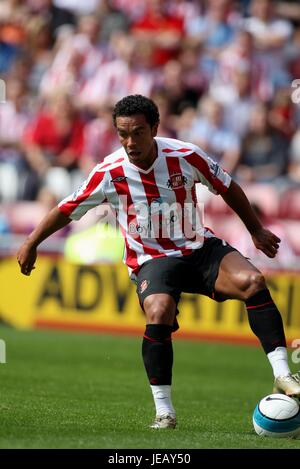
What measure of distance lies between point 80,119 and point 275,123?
3035 millimetres

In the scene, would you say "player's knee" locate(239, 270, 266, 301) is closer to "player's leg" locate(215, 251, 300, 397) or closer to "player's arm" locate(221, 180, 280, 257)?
"player's leg" locate(215, 251, 300, 397)

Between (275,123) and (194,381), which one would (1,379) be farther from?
(275,123)

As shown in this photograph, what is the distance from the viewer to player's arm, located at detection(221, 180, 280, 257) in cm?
694

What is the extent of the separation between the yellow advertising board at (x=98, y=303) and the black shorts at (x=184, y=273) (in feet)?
21.7

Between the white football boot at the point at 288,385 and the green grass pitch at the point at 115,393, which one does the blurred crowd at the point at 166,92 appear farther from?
the white football boot at the point at 288,385

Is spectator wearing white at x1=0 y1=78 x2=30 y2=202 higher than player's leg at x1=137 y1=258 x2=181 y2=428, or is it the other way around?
spectator wearing white at x1=0 y1=78 x2=30 y2=202

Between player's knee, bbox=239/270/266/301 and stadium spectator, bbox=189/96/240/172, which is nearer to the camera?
player's knee, bbox=239/270/266/301

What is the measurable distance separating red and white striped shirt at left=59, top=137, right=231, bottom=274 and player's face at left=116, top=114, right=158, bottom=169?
0.65 ft

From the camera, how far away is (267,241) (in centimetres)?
698

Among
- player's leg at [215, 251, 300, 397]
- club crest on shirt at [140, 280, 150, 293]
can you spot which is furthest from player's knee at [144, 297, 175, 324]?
player's leg at [215, 251, 300, 397]

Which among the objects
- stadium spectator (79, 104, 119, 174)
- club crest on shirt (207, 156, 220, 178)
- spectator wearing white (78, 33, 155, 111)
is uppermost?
spectator wearing white (78, 33, 155, 111)

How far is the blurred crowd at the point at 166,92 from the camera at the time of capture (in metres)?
15.4

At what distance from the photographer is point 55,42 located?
17.6m

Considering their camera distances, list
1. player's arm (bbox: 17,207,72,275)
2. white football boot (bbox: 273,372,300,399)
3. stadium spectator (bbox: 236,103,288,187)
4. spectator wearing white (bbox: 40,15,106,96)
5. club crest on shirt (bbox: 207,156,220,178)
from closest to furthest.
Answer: white football boot (bbox: 273,372,300,399)
player's arm (bbox: 17,207,72,275)
club crest on shirt (bbox: 207,156,220,178)
stadium spectator (bbox: 236,103,288,187)
spectator wearing white (bbox: 40,15,106,96)
